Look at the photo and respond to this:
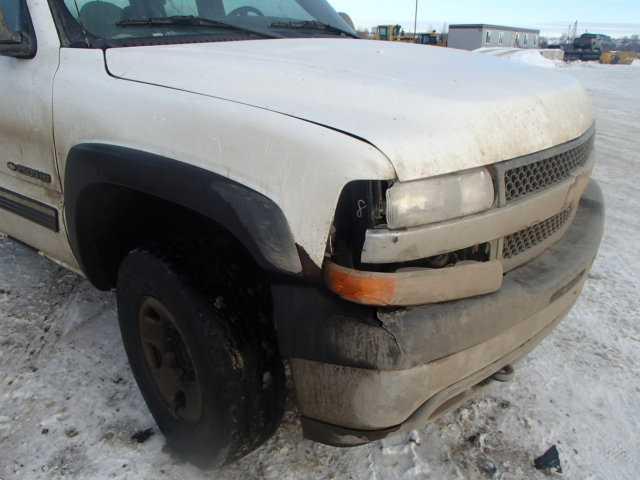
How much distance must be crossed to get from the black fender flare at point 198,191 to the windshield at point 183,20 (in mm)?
568

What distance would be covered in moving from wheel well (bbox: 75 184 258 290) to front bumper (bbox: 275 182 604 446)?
0.45 m

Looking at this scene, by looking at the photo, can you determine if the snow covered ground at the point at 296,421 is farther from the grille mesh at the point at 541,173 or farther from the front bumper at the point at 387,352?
the grille mesh at the point at 541,173

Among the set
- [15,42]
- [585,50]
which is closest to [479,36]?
[585,50]

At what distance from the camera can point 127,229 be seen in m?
2.27

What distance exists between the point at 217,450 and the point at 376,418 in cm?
66

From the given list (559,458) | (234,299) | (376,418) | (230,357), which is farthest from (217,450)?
(559,458)

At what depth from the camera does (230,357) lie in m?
1.75

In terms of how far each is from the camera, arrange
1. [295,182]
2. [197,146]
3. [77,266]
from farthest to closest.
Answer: [77,266] → [197,146] → [295,182]

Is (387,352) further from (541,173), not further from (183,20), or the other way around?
(183,20)

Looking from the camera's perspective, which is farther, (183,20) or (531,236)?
(183,20)

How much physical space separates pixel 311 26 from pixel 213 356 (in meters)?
1.90

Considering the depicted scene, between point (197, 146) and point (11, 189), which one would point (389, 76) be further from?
point (11, 189)

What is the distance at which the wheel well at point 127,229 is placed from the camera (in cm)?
193

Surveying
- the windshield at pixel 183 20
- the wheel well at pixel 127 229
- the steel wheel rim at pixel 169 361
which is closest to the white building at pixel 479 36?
the windshield at pixel 183 20
